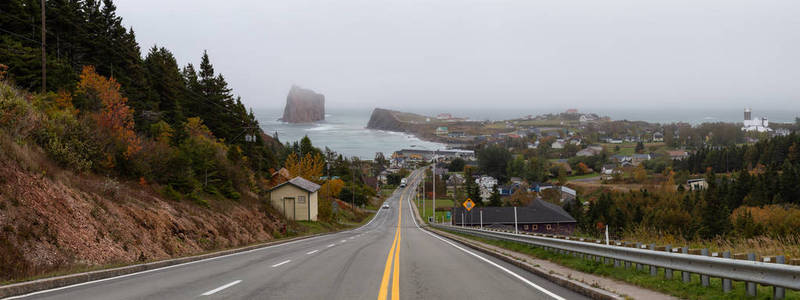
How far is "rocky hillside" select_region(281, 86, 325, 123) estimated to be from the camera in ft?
519

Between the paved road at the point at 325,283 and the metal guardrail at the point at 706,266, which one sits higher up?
the metal guardrail at the point at 706,266

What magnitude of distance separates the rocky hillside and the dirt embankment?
435 ft

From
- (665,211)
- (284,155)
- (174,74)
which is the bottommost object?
(665,211)

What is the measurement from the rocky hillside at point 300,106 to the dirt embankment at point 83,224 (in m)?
133

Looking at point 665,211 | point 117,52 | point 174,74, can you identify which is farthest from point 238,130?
point 665,211

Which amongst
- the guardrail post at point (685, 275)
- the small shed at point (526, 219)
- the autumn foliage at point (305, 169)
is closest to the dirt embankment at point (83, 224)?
the guardrail post at point (685, 275)

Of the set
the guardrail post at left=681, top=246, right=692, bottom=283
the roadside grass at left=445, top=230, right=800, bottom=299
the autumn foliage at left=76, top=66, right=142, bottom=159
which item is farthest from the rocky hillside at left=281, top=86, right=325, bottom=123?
the guardrail post at left=681, top=246, right=692, bottom=283

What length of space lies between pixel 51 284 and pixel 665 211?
120974 millimetres

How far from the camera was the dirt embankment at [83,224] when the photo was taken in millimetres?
11766

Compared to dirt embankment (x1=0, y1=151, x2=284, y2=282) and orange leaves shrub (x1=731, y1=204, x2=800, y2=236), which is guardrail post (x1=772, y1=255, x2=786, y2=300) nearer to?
dirt embankment (x1=0, y1=151, x2=284, y2=282)

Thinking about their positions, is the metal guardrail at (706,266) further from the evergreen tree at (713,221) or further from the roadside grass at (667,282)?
the evergreen tree at (713,221)

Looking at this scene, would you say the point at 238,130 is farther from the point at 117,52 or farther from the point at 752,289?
the point at 752,289

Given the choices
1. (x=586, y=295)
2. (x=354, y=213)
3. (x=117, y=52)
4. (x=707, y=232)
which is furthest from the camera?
(x=354, y=213)

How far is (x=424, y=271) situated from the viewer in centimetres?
1237
